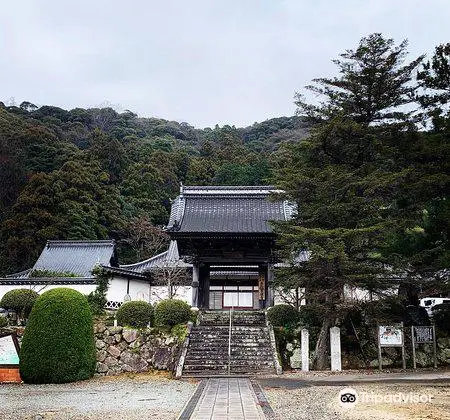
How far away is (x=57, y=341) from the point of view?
14.6 metres

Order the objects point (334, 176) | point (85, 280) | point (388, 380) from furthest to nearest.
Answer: point (85, 280), point (334, 176), point (388, 380)

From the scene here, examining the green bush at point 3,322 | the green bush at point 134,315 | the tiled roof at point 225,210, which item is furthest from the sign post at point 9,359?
the tiled roof at point 225,210

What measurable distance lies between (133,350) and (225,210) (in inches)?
370

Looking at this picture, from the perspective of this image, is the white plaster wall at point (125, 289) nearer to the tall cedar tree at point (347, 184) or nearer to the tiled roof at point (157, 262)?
the tiled roof at point (157, 262)

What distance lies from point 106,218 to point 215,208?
84.9ft

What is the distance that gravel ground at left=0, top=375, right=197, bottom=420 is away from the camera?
9.01 meters

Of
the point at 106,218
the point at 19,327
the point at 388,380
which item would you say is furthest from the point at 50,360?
the point at 106,218

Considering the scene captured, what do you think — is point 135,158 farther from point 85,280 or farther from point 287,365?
point 287,365

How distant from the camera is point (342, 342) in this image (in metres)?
18.0

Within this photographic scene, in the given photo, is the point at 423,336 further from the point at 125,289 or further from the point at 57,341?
the point at 125,289

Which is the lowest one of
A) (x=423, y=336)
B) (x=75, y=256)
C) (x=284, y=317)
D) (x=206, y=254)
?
(x=423, y=336)

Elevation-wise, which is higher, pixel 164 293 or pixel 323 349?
pixel 164 293

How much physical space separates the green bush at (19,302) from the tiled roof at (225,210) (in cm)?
675

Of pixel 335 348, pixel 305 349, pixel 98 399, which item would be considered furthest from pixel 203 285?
pixel 98 399
